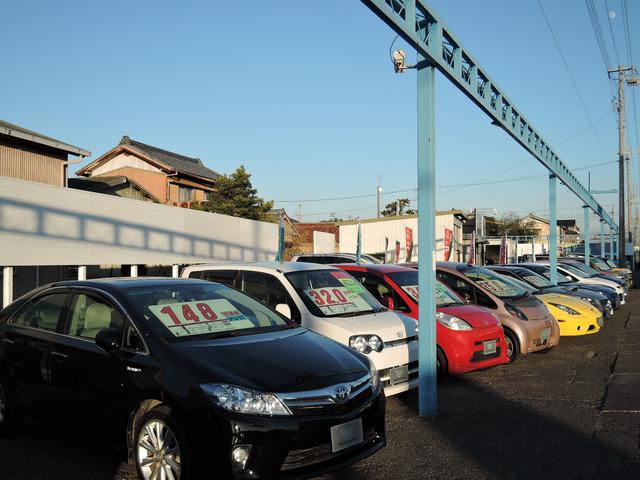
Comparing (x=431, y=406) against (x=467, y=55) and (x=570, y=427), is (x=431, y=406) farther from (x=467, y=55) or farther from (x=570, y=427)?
(x=467, y=55)

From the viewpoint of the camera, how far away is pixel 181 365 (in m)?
3.98

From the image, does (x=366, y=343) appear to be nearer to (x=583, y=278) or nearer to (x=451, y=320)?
(x=451, y=320)

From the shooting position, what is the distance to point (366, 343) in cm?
636

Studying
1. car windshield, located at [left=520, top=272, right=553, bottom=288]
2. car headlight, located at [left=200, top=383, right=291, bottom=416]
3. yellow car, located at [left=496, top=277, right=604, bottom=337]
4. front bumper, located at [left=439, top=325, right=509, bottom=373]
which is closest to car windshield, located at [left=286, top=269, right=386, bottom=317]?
front bumper, located at [left=439, top=325, right=509, bottom=373]

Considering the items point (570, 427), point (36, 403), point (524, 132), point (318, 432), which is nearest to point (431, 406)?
point (570, 427)

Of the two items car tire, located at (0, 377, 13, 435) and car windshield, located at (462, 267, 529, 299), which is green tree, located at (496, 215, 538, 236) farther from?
car tire, located at (0, 377, 13, 435)

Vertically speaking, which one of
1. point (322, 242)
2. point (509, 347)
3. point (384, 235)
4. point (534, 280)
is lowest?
point (509, 347)

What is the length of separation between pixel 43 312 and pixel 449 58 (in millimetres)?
5322

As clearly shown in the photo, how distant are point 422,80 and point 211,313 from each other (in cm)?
348

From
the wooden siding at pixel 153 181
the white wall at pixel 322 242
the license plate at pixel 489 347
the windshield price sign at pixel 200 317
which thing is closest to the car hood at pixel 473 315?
the license plate at pixel 489 347

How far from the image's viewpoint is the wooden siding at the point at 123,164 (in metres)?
31.0

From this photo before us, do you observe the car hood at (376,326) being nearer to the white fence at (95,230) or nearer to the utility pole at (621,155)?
the white fence at (95,230)

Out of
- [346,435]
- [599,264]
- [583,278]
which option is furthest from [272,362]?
[599,264]

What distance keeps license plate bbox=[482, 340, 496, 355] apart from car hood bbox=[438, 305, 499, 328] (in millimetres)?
227
